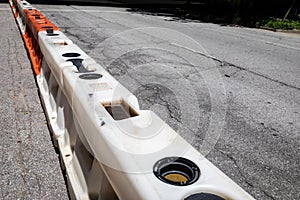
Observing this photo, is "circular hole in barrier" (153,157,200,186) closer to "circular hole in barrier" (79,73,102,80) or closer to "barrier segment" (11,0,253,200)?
"barrier segment" (11,0,253,200)

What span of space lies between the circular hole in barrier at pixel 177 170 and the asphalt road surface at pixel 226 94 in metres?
1.41

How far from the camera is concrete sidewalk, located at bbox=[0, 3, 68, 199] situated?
2.35m

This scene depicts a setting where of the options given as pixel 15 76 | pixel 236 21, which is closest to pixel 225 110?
pixel 15 76

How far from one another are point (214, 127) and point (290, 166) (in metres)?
0.97

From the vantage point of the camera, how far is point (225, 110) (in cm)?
400

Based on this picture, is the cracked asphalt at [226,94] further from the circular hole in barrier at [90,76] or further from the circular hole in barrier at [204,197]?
the circular hole in barrier at [204,197]

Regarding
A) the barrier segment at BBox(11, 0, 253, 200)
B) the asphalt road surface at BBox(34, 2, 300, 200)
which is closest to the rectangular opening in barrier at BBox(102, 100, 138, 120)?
the barrier segment at BBox(11, 0, 253, 200)

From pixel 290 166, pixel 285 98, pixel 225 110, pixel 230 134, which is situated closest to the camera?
pixel 290 166

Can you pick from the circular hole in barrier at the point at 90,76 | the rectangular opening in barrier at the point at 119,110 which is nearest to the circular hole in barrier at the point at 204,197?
the rectangular opening in barrier at the point at 119,110

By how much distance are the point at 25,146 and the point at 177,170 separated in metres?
2.07

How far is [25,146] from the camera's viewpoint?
2887mm

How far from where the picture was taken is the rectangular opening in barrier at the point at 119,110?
1.86 meters

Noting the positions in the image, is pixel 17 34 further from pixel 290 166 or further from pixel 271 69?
pixel 290 166

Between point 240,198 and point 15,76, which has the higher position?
point 240,198
